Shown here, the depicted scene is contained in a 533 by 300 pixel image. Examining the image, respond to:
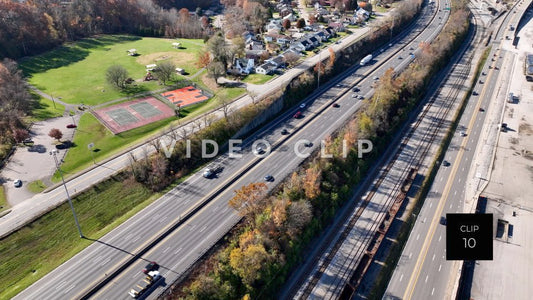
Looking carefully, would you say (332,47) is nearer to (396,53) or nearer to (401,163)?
(396,53)

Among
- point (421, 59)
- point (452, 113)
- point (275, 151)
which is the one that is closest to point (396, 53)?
point (421, 59)

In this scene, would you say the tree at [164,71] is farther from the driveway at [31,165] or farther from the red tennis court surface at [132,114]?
the driveway at [31,165]

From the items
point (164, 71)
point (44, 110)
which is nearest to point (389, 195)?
point (164, 71)

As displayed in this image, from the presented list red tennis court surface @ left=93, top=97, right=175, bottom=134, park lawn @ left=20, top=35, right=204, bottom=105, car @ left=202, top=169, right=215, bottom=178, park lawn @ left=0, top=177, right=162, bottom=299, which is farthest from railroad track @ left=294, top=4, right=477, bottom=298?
park lawn @ left=20, top=35, right=204, bottom=105

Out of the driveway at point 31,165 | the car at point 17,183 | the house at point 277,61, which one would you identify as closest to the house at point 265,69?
the house at point 277,61

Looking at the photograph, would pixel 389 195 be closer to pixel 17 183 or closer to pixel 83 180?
pixel 83 180

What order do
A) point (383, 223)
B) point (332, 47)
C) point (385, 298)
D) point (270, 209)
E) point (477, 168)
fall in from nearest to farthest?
point (385, 298) → point (270, 209) → point (383, 223) → point (477, 168) → point (332, 47)

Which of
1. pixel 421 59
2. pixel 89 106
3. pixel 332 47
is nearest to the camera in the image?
pixel 89 106
